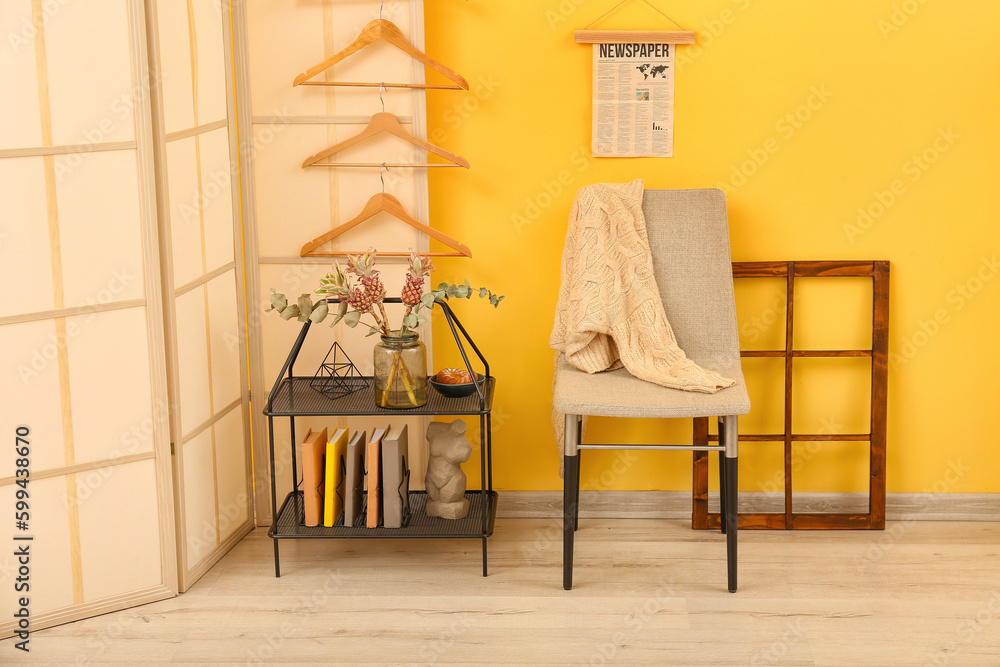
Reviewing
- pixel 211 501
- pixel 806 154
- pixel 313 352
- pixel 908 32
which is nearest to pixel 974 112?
pixel 908 32

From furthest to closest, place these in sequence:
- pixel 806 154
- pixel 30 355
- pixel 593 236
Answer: pixel 806 154 → pixel 593 236 → pixel 30 355

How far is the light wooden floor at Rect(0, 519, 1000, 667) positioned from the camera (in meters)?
2.20

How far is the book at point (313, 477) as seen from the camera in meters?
2.54

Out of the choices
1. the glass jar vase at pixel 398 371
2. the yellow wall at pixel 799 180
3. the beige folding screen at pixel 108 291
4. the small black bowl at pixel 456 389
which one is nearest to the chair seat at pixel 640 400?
the small black bowl at pixel 456 389

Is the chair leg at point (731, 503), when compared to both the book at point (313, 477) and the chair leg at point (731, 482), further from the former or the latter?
the book at point (313, 477)

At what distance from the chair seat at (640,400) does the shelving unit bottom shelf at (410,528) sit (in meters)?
0.39

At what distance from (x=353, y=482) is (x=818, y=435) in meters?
1.39

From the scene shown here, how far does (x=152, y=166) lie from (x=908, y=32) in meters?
2.11

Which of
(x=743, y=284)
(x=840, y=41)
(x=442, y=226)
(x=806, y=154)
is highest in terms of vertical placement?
(x=840, y=41)

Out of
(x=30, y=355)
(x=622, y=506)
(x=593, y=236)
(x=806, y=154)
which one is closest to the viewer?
(x=30, y=355)

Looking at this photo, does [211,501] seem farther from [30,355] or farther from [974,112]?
[974,112]

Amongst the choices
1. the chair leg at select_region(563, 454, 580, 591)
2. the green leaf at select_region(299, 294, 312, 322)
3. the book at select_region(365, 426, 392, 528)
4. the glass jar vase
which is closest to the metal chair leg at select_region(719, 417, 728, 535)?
the chair leg at select_region(563, 454, 580, 591)

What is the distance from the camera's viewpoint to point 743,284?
284 cm

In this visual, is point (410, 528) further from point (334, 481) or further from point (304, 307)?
point (304, 307)
